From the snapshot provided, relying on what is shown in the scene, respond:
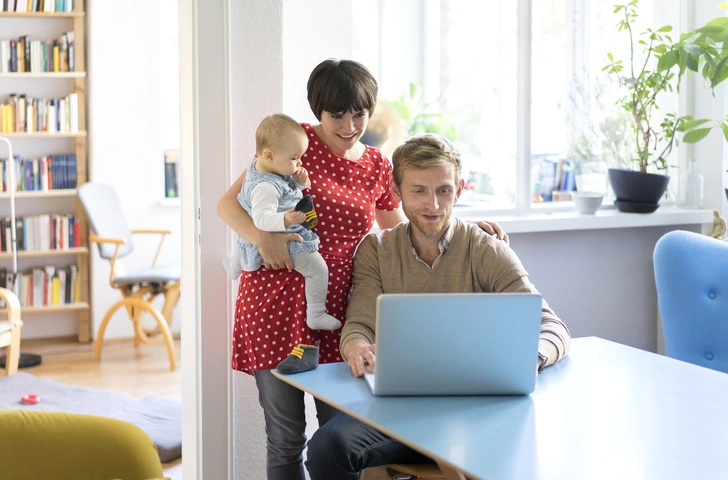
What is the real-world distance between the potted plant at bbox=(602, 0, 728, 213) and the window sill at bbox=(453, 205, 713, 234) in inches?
2.4

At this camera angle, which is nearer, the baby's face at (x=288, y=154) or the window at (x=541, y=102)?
the baby's face at (x=288, y=154)

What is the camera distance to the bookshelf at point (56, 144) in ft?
17.5

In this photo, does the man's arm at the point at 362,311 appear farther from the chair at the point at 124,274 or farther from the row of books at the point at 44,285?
the row of books at the point at 44,285

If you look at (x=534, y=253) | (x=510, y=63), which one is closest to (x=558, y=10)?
(x=510, y=63)

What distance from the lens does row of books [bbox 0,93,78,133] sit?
530 cm

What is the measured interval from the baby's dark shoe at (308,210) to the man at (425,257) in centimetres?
14

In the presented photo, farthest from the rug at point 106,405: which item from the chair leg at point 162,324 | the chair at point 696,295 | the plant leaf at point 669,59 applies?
the plant leaf at point 669,59

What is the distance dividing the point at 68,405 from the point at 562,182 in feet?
8.47

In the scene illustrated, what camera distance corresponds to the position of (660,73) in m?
3.36

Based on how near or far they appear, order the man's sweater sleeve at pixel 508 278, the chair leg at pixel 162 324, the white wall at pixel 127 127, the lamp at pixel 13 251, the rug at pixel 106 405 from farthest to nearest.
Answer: the white wall at pixel 127 127, the lamp at pixel 13 251, the chair leg at pixel 162 324, the rug at pixel 106 405, the man's sweater sleeve at pixel 508 278

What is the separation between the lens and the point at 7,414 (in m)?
1.73

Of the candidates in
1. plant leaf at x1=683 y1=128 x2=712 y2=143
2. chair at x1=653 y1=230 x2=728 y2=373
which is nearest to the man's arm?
chair at x1=653 y1=230 x2=728 y2=373

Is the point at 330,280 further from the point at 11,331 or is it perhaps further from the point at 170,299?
the point at 170,299

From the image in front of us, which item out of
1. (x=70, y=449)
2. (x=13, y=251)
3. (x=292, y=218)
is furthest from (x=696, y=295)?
(x=13, y=251)
